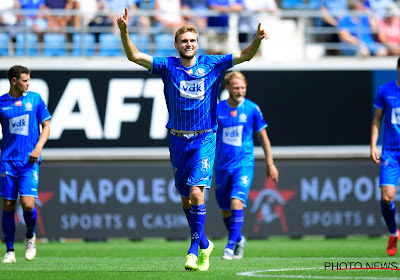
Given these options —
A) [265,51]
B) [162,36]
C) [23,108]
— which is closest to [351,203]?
[265,51]

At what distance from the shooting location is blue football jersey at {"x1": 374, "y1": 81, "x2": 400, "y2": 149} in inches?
390

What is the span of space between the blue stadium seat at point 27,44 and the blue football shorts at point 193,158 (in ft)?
30.4

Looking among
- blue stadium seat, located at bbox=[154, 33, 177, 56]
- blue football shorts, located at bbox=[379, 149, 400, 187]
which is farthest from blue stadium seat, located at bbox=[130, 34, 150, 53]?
blue football shorts, located at bbox=[379, 149, 400, 187]

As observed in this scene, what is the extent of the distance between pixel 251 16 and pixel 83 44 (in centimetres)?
363

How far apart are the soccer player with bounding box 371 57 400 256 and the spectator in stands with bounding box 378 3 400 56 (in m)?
7.83

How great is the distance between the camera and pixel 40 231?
1495 cm

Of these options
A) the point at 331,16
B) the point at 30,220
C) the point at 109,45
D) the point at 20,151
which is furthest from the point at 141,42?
the point at 30,220

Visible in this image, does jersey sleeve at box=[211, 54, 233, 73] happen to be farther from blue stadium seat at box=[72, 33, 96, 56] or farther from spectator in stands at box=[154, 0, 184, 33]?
spectator in stands at box=[154, 0, 184, 33]

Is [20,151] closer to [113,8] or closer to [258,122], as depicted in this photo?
[258,122]

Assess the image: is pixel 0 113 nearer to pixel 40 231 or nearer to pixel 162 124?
pixel 40 231

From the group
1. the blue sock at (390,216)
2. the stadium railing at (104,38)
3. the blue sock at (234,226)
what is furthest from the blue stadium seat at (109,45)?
the blue sock at (390,216)

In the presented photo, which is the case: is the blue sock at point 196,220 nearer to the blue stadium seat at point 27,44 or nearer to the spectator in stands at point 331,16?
the blue stadium seat at point 27,44

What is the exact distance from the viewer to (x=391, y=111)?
10023 millimetres

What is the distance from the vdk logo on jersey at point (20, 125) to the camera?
964 centimetres
